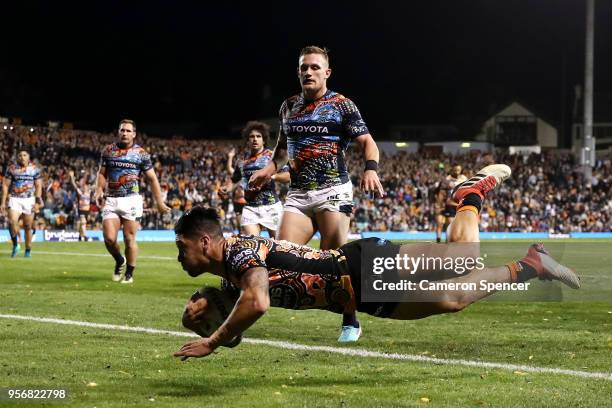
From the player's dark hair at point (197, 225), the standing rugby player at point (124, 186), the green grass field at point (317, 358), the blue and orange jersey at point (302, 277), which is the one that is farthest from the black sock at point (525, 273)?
the standing rugby player at point (124, 186)

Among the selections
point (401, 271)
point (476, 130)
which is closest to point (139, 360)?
point (401, 271)

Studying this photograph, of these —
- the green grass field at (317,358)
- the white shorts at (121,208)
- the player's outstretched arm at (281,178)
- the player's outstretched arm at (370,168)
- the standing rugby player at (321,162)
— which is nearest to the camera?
the green grass field at (317,358)

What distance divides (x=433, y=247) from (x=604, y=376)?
1.53m

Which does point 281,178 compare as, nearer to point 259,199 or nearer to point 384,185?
point 259,199

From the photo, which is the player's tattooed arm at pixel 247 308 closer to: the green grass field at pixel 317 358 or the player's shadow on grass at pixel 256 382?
the green grass field at pixel 317 358

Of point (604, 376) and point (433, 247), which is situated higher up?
point (433, 247)

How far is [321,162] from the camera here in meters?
9.11

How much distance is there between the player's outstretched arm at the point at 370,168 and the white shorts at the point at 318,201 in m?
0.38

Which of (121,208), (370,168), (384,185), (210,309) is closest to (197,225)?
(210,309)

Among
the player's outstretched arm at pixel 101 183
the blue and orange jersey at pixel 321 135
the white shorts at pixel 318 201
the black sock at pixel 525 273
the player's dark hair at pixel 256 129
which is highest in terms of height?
the player's dark hair at pixel 256 129

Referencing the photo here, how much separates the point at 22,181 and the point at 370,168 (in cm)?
1621

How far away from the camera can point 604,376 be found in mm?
6898

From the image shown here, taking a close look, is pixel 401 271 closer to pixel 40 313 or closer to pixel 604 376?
pixel 604 376

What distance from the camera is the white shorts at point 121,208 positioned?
625 inches
